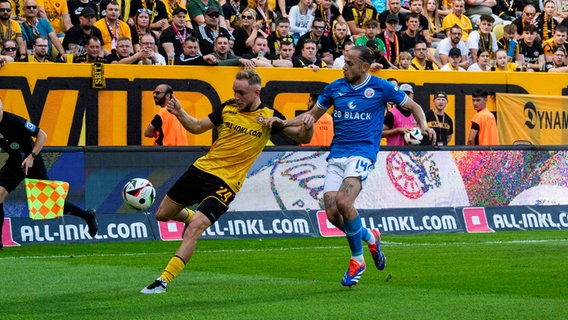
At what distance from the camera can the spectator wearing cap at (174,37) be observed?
821 inches

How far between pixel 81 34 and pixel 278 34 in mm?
4041

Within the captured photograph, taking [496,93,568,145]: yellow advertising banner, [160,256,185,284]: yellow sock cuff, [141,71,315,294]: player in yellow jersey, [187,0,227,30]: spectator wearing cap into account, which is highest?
[141,71,315,294]: player in yellow jersey

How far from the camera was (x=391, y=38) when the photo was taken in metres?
23.3

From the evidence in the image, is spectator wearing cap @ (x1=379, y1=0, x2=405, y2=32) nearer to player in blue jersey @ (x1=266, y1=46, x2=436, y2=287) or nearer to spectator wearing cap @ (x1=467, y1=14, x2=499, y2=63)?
spectator wearing cap @ (x1=467, y1=14, x2=499, y2=63)

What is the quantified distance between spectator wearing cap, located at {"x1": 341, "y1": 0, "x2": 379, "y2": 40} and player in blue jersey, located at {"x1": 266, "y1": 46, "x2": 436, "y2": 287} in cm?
1227

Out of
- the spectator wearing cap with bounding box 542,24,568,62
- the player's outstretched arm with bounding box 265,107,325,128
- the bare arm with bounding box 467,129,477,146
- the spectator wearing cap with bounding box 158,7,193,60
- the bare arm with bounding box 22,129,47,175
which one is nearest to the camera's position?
the player's outstretched arm with bounding box 265,107,325,128

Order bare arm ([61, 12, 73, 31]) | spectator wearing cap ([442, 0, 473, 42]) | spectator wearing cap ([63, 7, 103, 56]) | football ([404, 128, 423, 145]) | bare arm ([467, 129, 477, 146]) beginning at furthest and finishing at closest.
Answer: spectator wearing cap ([442, 0, 473, 42]) → bare arm ([467, 129, 477, 146]) → bare arm ([61, 12, 73, 31]) → spectator wearing cap ([63, 7, 103, 56]) → football ([404, 128, 423, 145])

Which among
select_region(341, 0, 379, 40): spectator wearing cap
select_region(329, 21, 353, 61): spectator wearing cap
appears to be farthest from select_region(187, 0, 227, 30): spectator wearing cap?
select_region(341, 0, 379, 40): spectator wearing cap

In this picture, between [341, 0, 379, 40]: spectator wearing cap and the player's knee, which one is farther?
[341, 0, 379, 40]: spectator wearing cap

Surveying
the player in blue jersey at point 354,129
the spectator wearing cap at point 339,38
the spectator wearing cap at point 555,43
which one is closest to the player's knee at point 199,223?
the player in blue jersey at point 354,129

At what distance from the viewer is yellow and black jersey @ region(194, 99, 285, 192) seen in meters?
11.7

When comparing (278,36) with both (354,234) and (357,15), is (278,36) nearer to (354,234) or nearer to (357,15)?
(357,15)

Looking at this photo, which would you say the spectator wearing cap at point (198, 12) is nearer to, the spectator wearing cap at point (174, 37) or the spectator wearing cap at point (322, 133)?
the spectator wearing cap at point (174, 37)

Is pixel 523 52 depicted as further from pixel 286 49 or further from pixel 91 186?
pixel 91 186
